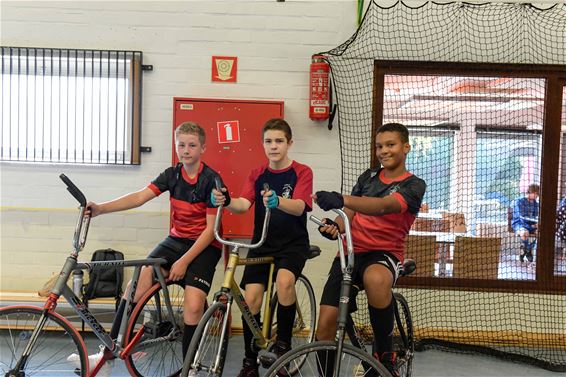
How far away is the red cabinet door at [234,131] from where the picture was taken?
375 centimetres

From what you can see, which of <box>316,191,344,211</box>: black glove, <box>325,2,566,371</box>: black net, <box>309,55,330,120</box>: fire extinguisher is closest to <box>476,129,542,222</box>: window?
<box>325,2,566,371</box>: black net

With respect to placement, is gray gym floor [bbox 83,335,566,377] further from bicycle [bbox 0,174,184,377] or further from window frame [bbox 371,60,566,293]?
window frame [bbox 371,60,566,293]

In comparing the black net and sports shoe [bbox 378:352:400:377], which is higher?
the black net

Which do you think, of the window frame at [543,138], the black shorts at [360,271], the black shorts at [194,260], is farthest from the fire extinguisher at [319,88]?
the black shorts at [360,271]

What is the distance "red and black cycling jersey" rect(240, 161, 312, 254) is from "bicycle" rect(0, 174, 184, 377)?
60cm

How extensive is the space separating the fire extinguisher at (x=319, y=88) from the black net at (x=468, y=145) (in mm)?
114

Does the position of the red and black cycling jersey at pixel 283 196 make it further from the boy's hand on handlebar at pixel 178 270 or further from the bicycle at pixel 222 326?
the boy's hand on handlebar at pixel 178 270

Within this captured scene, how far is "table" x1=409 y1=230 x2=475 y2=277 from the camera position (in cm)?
395

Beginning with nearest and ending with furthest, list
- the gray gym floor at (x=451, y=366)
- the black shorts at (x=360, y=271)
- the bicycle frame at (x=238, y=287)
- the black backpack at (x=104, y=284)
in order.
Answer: the bicycle frame at (x=238, y=287) → the black shorts at (x=360, y=271) → the gray gym floor at (x=451, y=366) → the black backpack at (x=104, y=284)

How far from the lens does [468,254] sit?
13.0 ft

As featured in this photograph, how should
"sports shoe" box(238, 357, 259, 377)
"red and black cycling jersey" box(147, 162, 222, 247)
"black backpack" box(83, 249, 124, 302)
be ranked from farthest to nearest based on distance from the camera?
"black backpack" box(83, 249, 124, 302)
"red and black cycling jersey" box(147, 162, 222, 247)
"sports shoe" box(238, 357, 259, 377)

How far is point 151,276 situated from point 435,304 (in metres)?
2.28

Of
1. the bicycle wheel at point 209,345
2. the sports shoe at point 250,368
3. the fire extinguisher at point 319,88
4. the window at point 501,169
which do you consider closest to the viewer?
the bicycle wheel at point 209,345

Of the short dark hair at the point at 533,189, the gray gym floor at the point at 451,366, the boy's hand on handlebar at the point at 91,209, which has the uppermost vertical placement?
the short dark hair at the point at 533,189
